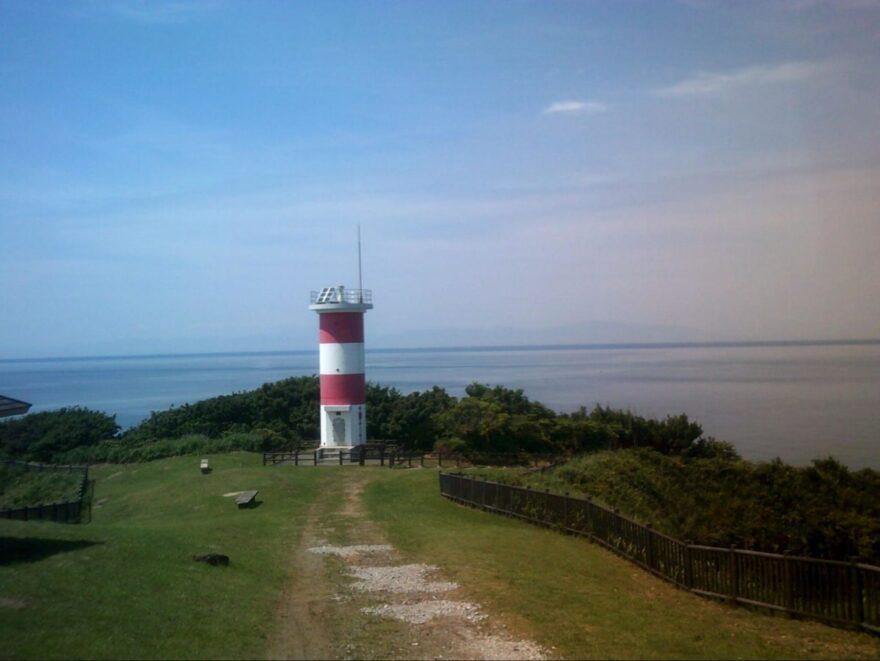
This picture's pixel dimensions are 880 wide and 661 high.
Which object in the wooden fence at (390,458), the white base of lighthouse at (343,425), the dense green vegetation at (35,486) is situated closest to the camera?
the dense green vegetation at (35,486)

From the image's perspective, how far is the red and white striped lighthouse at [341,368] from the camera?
38.9 m

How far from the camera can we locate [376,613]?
40.3 ft

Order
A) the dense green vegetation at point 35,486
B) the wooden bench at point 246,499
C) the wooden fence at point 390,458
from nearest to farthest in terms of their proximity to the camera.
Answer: the wooden bench at point 246,499 < the dense green vegetation at point 35,486 < the wooden fence at point 390,458

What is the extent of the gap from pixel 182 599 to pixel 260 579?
2.32 m

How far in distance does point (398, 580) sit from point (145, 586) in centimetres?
426

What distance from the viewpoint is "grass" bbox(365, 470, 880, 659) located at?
1105 centimetres

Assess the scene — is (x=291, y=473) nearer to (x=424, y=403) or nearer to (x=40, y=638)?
(x=424, y=403)

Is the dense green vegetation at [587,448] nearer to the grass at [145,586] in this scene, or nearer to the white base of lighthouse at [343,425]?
the white base of lighthouse at [343,425]

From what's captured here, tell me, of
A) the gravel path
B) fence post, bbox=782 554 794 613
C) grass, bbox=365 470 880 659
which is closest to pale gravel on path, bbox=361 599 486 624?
the gravel path

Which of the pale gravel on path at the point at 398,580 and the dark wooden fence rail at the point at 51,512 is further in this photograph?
the dark wooden fence rail at the point at 51,512

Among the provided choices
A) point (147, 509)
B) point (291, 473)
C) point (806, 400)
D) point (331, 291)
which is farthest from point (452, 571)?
point (806, 400)

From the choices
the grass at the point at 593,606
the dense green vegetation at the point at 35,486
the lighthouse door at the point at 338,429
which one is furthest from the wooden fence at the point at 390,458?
the grass at the point at 593,606

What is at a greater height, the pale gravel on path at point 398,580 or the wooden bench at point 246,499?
the pale gravel on path at point 398,580

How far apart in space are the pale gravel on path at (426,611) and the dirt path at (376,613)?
0.01 m
